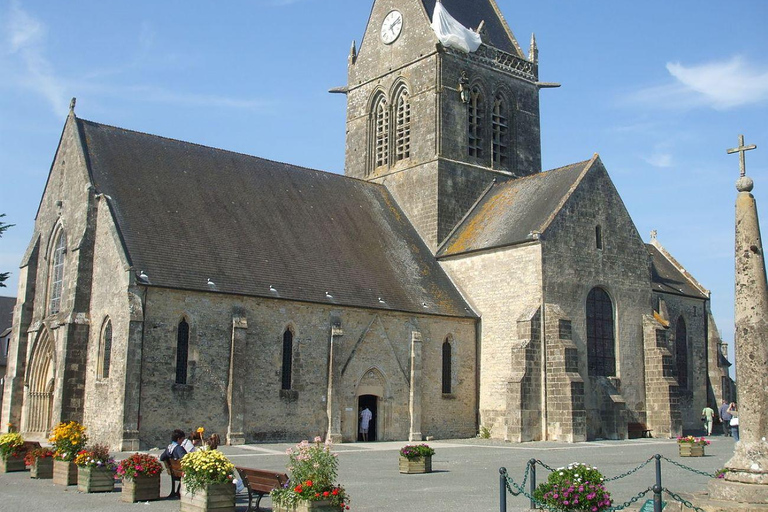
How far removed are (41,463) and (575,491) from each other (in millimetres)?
12289

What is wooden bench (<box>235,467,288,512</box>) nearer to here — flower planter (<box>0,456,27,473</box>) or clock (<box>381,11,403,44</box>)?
flower planter (<box>0,456,27,473</box>)

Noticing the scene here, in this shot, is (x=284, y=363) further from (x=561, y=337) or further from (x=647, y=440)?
(x=647, y=440)

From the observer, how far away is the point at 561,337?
29688 mm

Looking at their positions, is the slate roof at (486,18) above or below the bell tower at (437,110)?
above

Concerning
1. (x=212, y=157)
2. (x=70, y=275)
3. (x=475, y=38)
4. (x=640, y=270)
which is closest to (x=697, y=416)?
(x=640, y=270)

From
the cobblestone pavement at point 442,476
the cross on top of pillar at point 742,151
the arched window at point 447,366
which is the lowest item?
the cobblestone pavement at point 442,476

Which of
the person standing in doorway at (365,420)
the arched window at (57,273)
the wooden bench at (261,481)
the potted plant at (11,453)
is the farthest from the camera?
the person standing in doorway at (365,420)

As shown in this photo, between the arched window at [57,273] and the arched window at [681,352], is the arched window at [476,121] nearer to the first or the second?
the arched window at [681,352]

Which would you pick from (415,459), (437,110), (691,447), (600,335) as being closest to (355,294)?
(600,335)

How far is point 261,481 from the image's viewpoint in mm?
13359

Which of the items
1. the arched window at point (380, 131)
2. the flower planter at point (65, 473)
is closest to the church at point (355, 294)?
the arched window at point (380, 131)

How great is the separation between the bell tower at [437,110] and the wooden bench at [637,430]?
35.5ft

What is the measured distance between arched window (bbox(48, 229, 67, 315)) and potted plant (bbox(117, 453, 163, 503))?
1546 centimetres

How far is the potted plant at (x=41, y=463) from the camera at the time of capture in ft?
59.1
